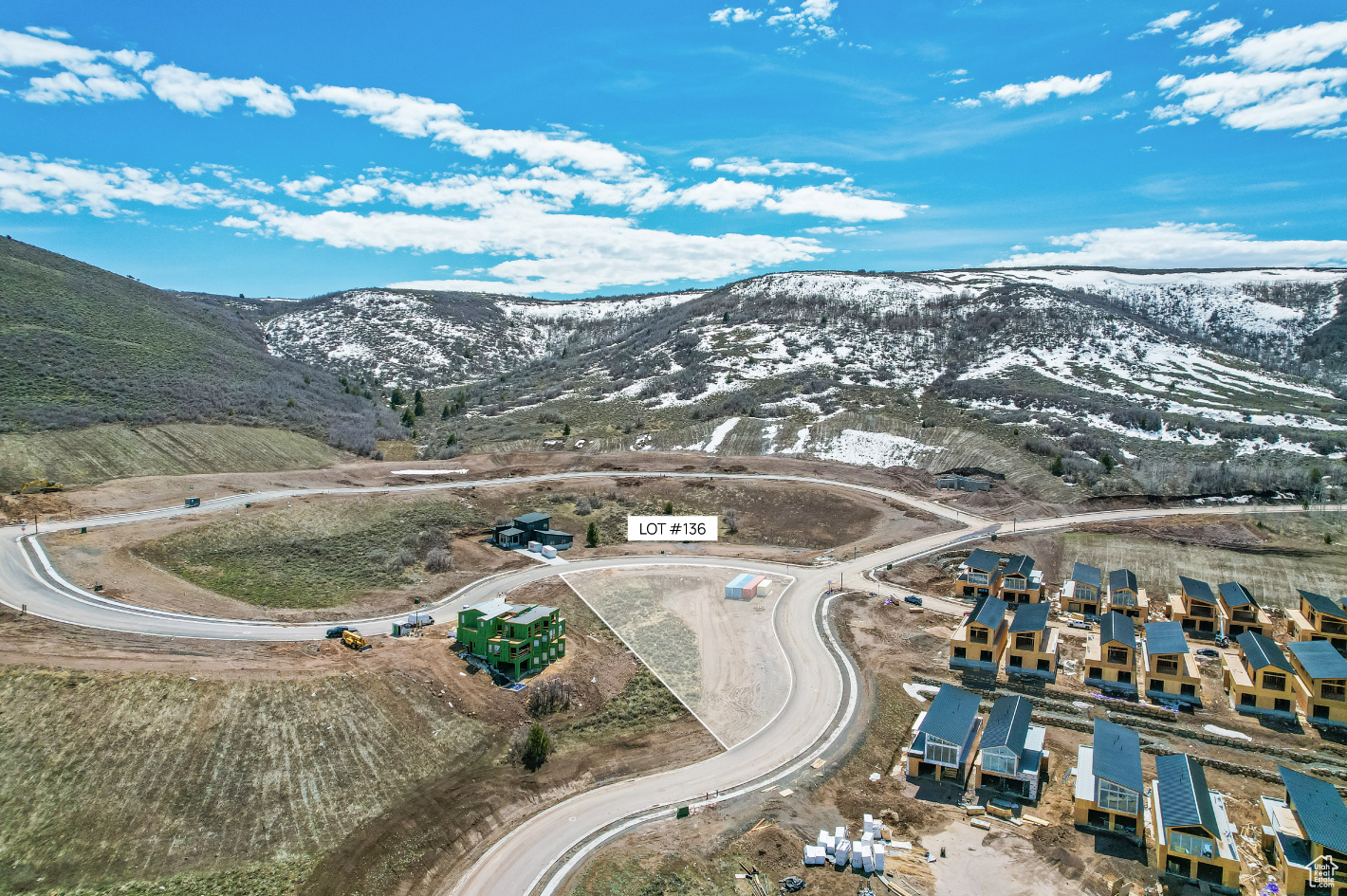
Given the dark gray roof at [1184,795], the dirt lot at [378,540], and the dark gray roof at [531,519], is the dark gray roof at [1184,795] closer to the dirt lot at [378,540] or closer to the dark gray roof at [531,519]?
the dirt lot at [378,540]

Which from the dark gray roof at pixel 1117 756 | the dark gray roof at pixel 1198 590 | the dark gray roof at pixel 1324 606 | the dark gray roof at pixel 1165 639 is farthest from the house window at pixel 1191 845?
the dark gray roof at pixel 1324 606

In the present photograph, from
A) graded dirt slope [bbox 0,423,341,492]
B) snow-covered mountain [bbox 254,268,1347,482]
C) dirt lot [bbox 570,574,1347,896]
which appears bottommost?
dirt lot [bbox 570,574,1347,896]

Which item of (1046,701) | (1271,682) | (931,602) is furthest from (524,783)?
(1271,682)

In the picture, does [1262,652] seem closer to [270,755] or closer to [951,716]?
[951,716]

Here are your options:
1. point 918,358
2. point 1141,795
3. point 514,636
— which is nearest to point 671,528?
point 514,636

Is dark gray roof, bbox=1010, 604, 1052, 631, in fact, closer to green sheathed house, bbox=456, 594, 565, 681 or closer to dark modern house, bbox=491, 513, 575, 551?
green sheathed house, bbox=456, 594, 565, 681

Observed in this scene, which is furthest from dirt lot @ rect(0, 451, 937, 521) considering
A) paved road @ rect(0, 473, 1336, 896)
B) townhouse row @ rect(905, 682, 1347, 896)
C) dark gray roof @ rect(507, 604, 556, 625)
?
townhouse row @ rect(905, 682, 1347, 896)

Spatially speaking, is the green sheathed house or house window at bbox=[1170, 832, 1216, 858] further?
the green sheathed house
